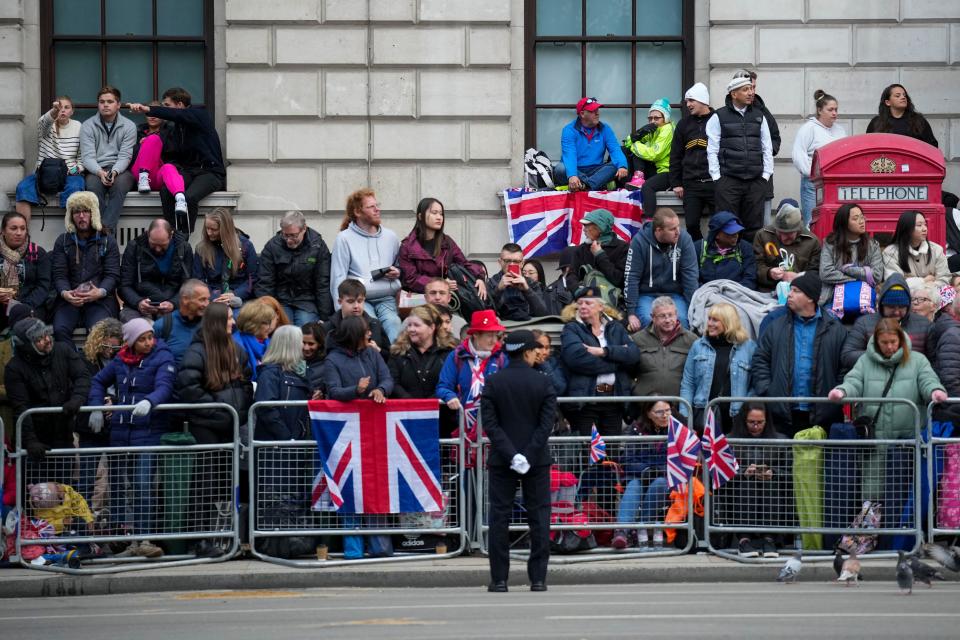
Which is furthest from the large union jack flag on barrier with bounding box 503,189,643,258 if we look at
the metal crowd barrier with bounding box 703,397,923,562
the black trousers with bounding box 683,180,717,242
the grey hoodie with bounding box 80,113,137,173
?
the metal crowd barrier with bounding box 703,397,923,562

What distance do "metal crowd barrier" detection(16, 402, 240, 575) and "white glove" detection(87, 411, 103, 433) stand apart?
0.27 feet

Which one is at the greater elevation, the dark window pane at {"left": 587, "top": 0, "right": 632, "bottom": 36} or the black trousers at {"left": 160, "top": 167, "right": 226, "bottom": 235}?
the dark window pane at {"left": 587, "top": 0, "right": 632, "bottom": 36}

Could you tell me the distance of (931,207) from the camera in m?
18.3

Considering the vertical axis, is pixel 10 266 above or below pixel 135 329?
above

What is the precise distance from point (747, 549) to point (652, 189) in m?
5.75

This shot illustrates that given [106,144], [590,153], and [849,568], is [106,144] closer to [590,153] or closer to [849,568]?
[590,153]

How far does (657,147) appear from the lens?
65.9 feet

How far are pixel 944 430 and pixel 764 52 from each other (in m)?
6.90

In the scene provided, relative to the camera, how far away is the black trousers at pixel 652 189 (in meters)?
19.6

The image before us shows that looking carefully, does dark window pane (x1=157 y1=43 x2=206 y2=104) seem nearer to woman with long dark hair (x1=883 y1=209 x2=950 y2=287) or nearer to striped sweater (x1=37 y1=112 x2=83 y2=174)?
striped sweater (x1=37 y1=112 x2=83 y2=174)

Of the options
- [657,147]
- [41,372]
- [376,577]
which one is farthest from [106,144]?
[376,577]

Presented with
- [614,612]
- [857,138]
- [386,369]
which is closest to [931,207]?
[857,138]

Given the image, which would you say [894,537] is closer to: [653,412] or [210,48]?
[653,412]

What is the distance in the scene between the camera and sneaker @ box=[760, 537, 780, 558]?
49.1 feet
